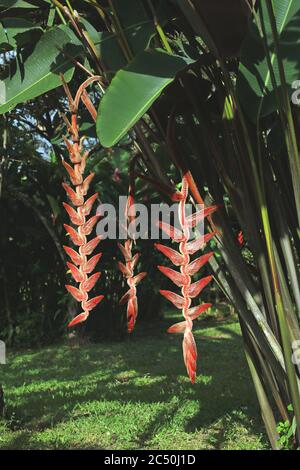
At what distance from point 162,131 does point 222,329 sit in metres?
6.72

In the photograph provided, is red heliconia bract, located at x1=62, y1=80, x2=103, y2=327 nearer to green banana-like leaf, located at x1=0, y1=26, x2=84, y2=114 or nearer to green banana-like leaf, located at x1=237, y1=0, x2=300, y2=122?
green banana-like leaf, located at x1=0, y1=26, x2=84, y2=114

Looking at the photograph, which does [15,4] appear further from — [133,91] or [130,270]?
[130,270]

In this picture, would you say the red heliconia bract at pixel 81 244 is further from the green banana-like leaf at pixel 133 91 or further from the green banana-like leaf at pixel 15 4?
the green banana-like leaf at pixel 15 4

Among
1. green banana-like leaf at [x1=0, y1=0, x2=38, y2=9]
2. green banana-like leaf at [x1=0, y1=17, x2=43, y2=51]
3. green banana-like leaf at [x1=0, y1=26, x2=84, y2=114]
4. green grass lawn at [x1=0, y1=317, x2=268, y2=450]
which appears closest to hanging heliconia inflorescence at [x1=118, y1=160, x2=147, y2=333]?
green banana-like leaf at [x1=0, y1=26, x2=84, y2=114]

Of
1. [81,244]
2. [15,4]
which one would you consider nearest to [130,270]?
[81,244]

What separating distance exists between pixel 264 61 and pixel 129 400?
121 inches

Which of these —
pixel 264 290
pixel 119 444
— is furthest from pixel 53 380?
pixel 264 290

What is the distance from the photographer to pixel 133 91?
2.05 metres

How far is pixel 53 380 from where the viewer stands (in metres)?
5.73

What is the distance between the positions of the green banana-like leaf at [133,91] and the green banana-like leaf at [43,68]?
428 millimetres

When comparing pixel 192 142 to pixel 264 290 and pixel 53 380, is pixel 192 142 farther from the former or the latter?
pixel 53 380

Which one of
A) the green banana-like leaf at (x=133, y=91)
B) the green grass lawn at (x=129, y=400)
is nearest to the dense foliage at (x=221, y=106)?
the green banana-like leaf at (x=133, y=91)

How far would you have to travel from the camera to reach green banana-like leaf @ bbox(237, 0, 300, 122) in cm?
235

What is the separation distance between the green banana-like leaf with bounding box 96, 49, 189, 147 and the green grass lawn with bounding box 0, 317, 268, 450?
83.1 inches
